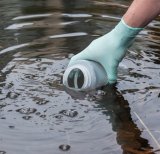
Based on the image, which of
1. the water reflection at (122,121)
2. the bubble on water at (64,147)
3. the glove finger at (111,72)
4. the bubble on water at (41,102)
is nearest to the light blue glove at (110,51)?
the glove finger at (111,72)

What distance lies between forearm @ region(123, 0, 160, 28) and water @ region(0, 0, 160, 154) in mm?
395

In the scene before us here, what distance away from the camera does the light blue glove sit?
7.63ft

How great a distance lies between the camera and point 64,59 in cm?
279

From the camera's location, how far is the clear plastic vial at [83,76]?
2.32 meters

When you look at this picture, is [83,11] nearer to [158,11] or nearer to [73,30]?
[73,30]

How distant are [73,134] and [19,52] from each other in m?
1.14

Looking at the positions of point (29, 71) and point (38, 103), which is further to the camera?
point (29, 71)

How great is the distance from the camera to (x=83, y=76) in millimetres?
2340

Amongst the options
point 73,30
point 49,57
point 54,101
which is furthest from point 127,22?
point 73,30

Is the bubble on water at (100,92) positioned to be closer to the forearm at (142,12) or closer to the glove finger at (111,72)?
the glove finger at (111,72)

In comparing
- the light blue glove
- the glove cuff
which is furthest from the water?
the glove cuff

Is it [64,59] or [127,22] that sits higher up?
[127,22]

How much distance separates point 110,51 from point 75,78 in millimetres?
239

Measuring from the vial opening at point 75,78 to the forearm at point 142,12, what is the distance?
399 millimetres
